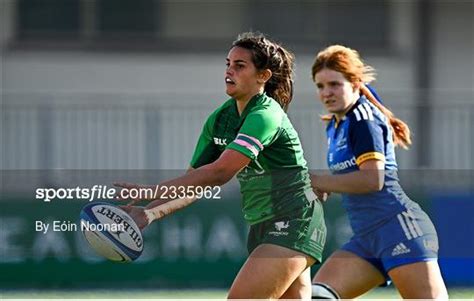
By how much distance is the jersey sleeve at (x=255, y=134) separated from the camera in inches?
245

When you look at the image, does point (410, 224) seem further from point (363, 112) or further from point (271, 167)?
point (271, 167)

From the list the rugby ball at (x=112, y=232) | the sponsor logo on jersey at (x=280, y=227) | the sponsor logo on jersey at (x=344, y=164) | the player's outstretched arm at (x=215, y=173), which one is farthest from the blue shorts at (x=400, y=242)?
the rugby ball at (x=112, y=232)

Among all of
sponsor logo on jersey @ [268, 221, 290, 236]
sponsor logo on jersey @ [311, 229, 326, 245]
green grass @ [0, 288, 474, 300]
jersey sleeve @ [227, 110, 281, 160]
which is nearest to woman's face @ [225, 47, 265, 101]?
jersey sleeve @ [227, 110, 281, 160]

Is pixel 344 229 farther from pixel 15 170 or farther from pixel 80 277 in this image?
pixel 15 170

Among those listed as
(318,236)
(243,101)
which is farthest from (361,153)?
(243,101)

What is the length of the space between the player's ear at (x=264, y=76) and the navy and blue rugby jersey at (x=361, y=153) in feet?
2.63

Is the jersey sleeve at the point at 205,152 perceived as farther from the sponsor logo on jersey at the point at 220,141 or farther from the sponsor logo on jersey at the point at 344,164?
the sponsor logo on jersey at the point at 344,164

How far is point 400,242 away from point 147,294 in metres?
4.88

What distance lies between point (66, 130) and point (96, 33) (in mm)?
3734

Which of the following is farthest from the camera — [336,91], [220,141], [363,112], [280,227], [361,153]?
[336,91]

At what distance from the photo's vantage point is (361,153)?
23.3 feet

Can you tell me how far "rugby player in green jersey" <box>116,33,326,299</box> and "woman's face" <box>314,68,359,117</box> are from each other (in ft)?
2.21

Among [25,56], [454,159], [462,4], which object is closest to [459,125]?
[454,159]

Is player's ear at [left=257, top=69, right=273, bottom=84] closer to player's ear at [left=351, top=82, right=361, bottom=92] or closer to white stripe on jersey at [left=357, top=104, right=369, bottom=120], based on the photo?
white stripe on jersey at [left=357, top=104, right=369, bottom=120]
